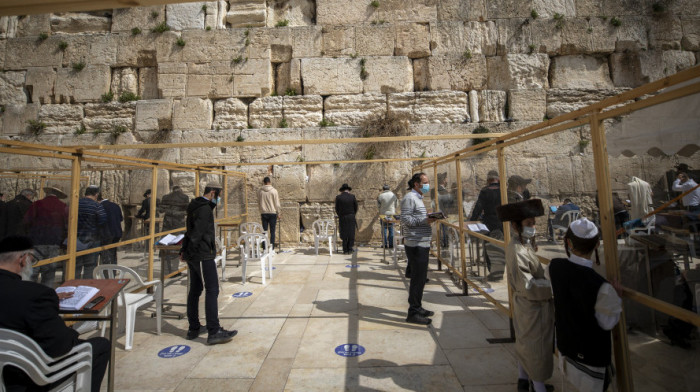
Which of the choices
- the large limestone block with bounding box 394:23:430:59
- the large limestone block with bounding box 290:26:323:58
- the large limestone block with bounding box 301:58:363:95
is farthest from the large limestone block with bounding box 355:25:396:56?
the large limestone block with bounding box 290:26:323:58

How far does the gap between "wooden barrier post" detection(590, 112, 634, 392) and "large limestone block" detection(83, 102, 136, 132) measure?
35.8ft

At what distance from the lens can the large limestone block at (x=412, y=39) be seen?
9.03 metres

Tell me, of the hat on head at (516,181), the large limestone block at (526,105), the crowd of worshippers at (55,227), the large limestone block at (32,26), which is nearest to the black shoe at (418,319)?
the hat on head at (516,181)

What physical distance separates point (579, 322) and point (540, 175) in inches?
57.6

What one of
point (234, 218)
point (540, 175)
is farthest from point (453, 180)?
point (234, 218)

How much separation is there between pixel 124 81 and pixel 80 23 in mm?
2452

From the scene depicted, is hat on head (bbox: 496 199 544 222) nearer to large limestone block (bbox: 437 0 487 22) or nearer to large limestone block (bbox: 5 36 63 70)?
large limestone block (bbox: 437 0 487 22)

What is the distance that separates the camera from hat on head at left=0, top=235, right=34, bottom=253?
174cm

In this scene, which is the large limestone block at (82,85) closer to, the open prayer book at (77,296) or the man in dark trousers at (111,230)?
the man in dark trousers at (111,230)

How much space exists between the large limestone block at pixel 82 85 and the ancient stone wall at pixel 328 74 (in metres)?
0.04

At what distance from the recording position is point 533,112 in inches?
347

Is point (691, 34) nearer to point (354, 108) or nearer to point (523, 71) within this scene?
point (523, 71)

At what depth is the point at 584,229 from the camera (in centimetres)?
170

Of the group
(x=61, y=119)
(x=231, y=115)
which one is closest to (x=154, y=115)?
(x=231, y=115)
